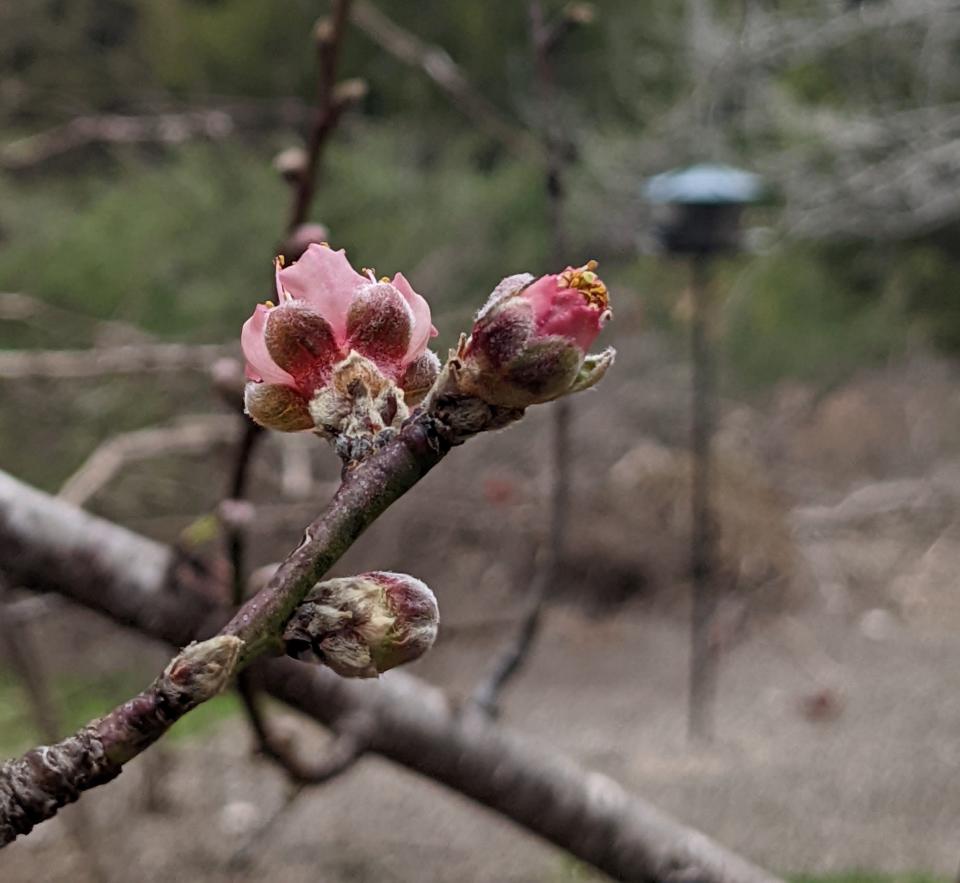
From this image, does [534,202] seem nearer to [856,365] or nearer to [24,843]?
[856,365]

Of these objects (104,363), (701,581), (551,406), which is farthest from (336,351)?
(701,581)

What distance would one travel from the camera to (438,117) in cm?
610

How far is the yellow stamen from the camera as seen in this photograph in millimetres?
294

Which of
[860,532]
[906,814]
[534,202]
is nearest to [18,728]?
[906,814]

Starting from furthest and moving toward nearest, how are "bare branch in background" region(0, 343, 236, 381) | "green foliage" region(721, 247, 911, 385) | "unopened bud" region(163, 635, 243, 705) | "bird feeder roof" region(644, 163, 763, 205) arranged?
"green foliage" region(721, 247, 911, 385)
"bird feeder roof" region(644, 163, 763, 205)
"bare branch in background" region(0, 343, 236, 381)
"unopened bud" region(163, 635, 243, 705)

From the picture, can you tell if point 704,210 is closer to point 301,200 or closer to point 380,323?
point 301,200

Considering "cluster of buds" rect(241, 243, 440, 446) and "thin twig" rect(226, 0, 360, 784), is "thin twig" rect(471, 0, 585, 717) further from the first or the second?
"cluster of buds" rect(241, 243, 440, 446)

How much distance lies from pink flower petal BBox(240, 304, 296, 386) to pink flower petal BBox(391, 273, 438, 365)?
40 millimetres

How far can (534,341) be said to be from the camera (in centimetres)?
28

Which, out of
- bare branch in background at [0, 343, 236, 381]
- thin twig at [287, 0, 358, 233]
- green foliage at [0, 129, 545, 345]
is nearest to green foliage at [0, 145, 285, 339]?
green foliage at [0, 129, 545, 345]

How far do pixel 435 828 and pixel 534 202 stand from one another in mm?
3595

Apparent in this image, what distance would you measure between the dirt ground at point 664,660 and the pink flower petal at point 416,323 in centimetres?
156

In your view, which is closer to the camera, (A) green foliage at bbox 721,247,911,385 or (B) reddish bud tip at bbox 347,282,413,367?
(B) reddish bud tip at bbox 347,282,413,367

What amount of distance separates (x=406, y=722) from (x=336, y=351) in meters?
0.47
